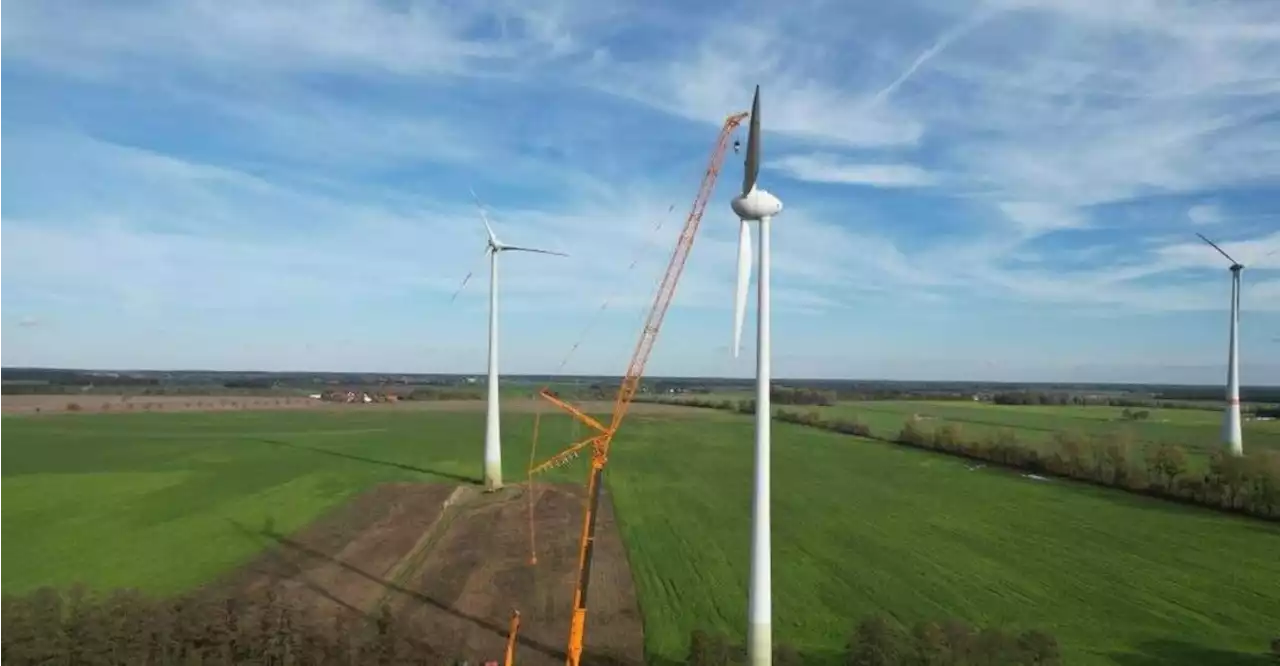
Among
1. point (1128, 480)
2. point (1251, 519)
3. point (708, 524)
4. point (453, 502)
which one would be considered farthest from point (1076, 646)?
point (1128, 480)

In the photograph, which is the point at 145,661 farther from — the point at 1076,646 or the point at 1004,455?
the point at 1004,455

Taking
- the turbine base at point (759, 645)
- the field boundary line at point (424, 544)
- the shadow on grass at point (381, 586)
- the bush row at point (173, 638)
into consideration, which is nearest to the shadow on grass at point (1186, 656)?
the turbine base at point (759, 645)

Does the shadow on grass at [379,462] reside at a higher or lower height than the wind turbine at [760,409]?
lower

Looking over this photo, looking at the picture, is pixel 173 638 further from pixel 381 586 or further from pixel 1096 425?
pixel 1096 425

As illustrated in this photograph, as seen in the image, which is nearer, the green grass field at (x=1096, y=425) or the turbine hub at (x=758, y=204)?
the turbine hub at (x=758, y=204)

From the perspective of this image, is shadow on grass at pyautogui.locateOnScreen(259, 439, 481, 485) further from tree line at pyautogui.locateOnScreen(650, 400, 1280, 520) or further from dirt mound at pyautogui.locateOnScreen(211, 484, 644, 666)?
tree line at pyautogui.locateOnScreen(650, 400, 1280, 520)

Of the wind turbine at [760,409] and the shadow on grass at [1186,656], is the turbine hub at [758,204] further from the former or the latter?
the shadow on grass at [1186,656]

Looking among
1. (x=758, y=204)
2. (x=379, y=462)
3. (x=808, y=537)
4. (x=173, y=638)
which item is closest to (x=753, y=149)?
(x=758, y=204)

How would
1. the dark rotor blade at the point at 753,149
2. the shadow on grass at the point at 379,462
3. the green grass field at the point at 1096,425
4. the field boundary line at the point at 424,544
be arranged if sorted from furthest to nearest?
the green grass field at the point at 1096,425, the shadow on grass at the point at 379,462, the field boundary line at the point at 424,544, the dark rotor blade at the point at 753,149
